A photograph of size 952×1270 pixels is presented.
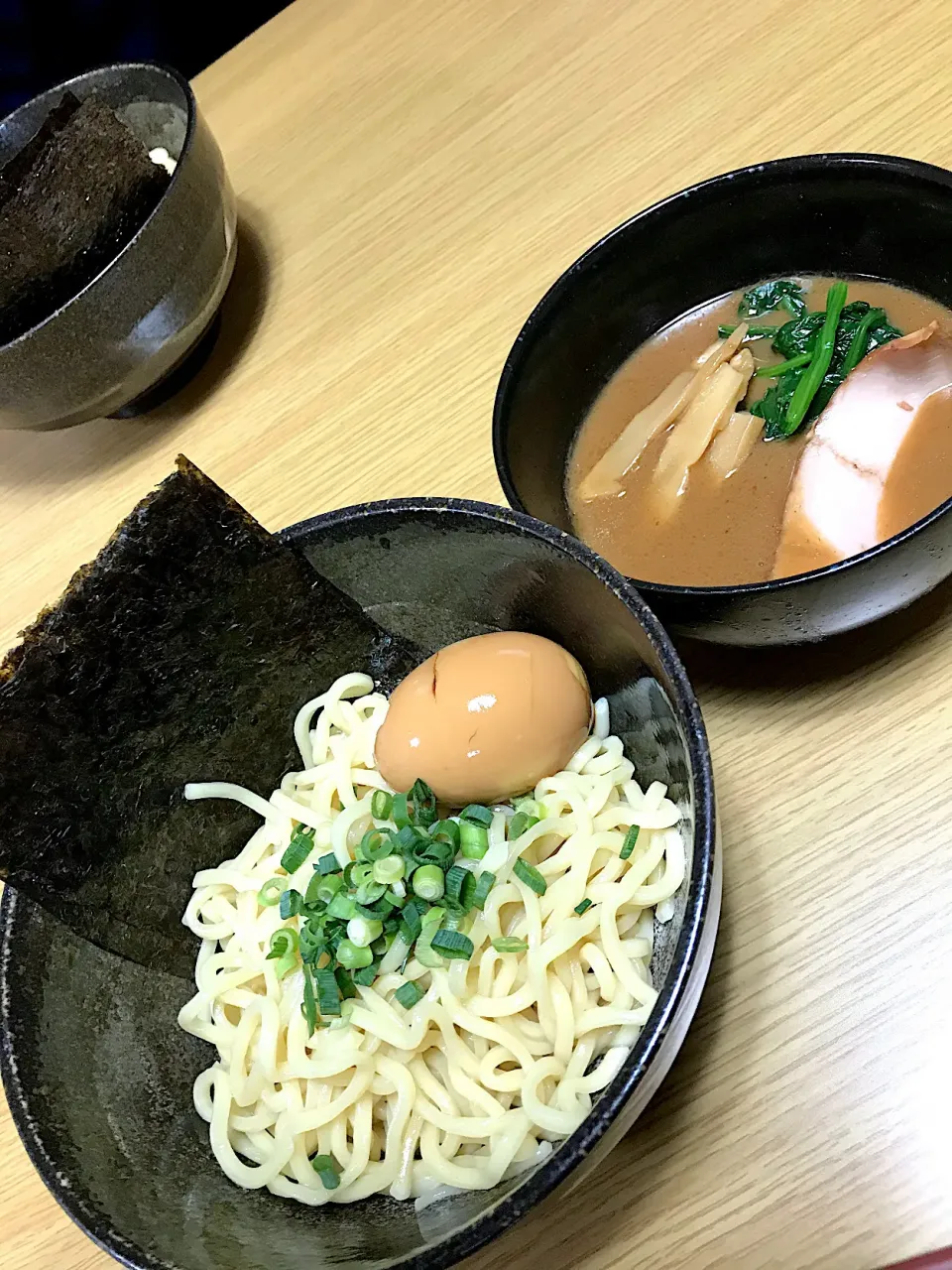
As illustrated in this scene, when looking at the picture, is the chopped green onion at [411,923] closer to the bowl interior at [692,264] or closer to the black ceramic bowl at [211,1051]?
the black ceramic bowl at [211,1051]

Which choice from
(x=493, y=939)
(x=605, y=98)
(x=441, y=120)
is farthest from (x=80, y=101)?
(x=493, y=939)

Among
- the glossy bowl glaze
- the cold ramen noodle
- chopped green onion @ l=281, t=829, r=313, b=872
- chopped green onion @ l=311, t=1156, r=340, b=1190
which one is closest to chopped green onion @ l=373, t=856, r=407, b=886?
the cold ramen noodle

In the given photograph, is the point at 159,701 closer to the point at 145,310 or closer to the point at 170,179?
the point at 145,310

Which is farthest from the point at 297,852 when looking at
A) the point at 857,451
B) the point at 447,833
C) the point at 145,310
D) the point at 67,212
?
the point at 67,212

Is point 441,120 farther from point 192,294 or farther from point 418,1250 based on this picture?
point 418,1250

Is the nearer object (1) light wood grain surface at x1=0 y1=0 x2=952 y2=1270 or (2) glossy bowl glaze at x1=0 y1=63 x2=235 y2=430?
(1) light wood grain surface at x1=0 y1=0 x2=952 y2=1270

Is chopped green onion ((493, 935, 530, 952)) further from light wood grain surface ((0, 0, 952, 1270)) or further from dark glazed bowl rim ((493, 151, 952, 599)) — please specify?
dark glazed bowl rim ((493, 151, 952, 599))
